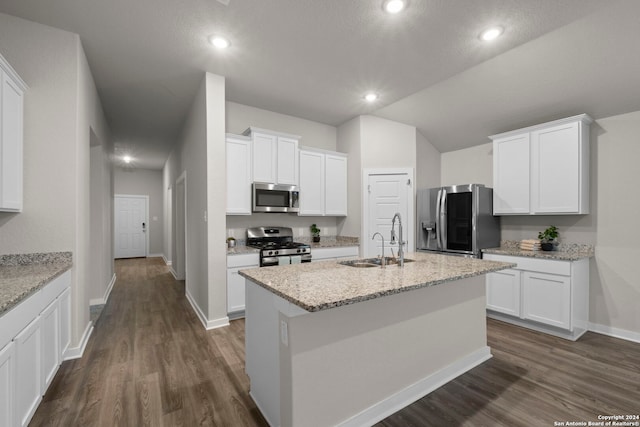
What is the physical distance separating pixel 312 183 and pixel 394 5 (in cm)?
266

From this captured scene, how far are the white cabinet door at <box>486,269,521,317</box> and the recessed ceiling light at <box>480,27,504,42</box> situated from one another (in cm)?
258

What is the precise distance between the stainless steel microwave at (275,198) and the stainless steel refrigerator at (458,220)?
1989mm

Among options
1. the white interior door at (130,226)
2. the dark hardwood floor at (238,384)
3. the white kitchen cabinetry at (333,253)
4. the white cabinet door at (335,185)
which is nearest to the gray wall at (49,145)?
the dark hardwood floor at (238,384)

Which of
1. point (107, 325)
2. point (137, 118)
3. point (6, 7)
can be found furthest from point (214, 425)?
point (137, 118)

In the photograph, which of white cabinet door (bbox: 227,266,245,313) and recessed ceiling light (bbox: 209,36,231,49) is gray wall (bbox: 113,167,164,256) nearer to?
white cabinet door (bbox: 227,266,245,313)

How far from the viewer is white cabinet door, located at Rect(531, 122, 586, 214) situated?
3.22 meters

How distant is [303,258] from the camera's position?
12.9ft

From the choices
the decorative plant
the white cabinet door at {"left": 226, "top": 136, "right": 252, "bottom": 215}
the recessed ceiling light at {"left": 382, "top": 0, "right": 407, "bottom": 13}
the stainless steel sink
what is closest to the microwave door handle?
the decorative plant

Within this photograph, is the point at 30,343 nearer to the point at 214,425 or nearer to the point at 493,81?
the point at 214,425

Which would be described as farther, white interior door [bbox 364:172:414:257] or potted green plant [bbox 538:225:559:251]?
white interior door [bbox 364:172:414:257]

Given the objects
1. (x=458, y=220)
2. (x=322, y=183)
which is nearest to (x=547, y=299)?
(x=458, y=220)

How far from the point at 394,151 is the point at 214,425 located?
13.5ft

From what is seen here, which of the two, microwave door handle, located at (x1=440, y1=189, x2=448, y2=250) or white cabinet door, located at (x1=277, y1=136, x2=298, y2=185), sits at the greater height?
white cabinet door, located at (x1=277, y1=136, x2=298, y2=185)

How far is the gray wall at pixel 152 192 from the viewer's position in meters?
9.09
